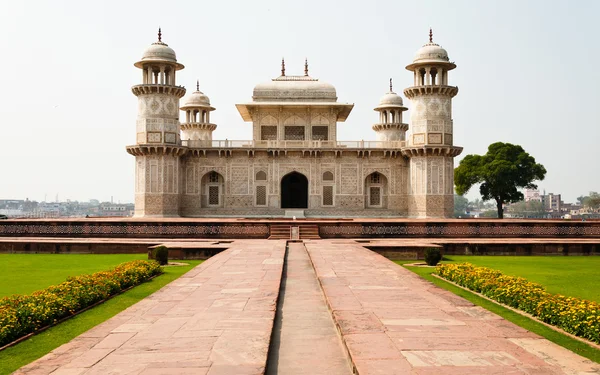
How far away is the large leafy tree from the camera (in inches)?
1665

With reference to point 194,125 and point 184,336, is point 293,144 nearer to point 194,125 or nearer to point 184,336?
point 194,125

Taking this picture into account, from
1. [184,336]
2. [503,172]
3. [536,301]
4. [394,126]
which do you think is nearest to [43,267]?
[184,336]

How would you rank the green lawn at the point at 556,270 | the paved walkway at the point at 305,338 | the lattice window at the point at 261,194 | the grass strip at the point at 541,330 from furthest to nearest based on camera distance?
1. the lattice window at the point at 261,194
2. the green lawn at the point at 556,270
3. the grass strip at the point at 541,330
4. the paved walkway at the point at 305,338

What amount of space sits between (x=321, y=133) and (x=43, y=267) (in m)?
22.1

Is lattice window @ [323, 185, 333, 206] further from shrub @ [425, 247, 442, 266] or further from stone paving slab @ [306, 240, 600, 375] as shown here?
stone paving slab @ [306, 240, 600, 375]

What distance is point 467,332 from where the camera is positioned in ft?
19.0

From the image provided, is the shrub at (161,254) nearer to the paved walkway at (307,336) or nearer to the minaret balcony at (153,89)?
the paved walkway at (307,336)

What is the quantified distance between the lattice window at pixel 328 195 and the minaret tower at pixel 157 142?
800cm

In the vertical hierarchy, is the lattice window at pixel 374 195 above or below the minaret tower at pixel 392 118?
below

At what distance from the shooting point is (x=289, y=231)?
20672mm

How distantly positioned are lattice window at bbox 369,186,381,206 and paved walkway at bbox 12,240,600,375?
2276 centimetres

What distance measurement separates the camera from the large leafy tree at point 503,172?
139 feet

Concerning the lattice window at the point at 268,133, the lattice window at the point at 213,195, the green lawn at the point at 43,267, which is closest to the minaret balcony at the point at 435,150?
the lattice window at the point at 268,133

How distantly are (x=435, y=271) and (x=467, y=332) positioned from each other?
6596 mm
